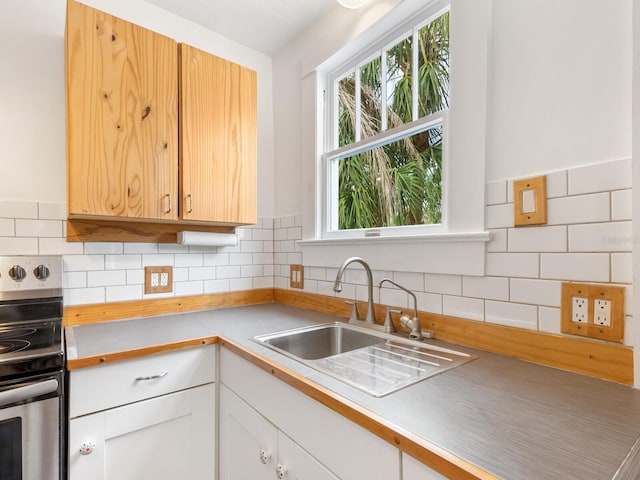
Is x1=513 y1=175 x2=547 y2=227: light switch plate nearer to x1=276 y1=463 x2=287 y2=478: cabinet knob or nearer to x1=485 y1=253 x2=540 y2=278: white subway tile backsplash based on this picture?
x1=485 y1=253 x2=540 y2=278: white subway tile backsplash

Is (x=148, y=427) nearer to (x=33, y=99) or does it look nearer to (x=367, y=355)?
(x=367, y=355)

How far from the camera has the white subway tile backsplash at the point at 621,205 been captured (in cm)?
82

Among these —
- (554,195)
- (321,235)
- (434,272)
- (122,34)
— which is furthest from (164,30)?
(554,195)

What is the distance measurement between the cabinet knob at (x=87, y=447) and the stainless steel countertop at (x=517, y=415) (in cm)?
28

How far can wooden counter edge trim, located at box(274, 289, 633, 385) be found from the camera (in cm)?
83

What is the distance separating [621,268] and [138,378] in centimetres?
146

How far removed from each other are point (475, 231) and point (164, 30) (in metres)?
1.82

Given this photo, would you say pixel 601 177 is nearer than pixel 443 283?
Yes

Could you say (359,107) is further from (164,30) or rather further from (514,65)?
(164,30)

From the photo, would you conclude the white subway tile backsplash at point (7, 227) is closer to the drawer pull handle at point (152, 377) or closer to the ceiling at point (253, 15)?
the drawer pull handle at point (152, 377)

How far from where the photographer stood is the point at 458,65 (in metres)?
1.18

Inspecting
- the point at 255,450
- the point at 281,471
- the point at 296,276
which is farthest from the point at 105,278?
the point at 281,471

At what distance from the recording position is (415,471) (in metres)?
0.61

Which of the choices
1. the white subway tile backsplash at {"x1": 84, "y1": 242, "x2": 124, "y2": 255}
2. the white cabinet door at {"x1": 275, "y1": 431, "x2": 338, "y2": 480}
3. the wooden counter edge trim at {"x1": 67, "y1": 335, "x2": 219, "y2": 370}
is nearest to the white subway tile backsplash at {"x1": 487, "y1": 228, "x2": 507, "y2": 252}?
the white cabinet door at {"x1": 275, "y1": 431, "x2": 338, "y2": 480}
